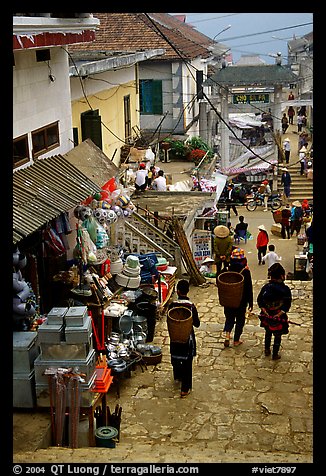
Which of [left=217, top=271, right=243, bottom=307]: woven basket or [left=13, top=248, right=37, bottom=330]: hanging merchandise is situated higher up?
[left=13, top=248, right=37, bottom=330]: hanging merchandise

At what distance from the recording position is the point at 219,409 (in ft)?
26.7

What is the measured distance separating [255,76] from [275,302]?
72.9 feet

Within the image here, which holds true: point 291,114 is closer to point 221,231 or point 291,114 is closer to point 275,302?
point 221,231

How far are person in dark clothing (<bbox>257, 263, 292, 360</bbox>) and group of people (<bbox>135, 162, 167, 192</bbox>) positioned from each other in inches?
360

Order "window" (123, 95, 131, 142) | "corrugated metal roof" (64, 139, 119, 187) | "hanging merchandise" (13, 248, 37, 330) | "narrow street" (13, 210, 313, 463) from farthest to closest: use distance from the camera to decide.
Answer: "window" (123, 95, 131, 142), "corrugated metal roof" (64, 139, 119, 187), "hanging merchandise" (13, 248, 37, 330), "narrow street" (13, 210, 313, 463)

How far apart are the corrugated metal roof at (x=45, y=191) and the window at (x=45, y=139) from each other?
0.78ft

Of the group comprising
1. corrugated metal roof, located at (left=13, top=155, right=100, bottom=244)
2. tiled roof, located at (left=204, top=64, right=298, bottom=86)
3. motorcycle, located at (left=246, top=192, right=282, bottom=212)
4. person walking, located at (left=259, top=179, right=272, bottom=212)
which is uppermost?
tiled roof, located at (left=204, top=64, right=298, bottom=86)

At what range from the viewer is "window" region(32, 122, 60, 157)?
416 inches

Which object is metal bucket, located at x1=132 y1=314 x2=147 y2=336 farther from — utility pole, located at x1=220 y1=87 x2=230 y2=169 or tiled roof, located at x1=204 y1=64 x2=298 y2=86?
utility pole, located at x1=220 y1=87 x2=230 y2=169

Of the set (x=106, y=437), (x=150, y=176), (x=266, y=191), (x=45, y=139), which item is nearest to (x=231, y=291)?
(x=106, y=437)

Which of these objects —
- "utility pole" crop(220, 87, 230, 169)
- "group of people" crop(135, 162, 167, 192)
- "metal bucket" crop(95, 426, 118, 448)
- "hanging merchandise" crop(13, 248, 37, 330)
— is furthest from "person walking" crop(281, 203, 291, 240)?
"metal bucket" crop(95, 426, 118, 448)

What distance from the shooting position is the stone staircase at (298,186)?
28.2 metres

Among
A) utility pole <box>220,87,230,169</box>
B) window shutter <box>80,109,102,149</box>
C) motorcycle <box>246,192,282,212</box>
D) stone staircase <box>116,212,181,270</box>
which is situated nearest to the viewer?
stone staircase <box>116,212,181,270</box>

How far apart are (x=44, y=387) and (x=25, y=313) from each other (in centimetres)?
102
